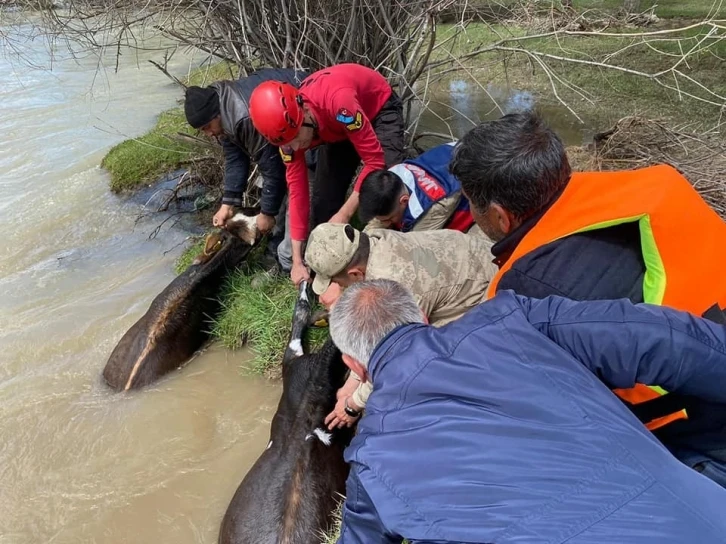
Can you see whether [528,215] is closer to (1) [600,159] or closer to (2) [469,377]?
(2) [469,377]

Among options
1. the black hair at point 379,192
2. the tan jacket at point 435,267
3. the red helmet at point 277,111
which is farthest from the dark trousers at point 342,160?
the tan jacket at point 435,267

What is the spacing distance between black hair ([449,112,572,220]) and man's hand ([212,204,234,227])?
3395mm

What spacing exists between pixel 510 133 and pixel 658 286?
2.57 feet

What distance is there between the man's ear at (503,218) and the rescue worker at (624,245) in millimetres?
41

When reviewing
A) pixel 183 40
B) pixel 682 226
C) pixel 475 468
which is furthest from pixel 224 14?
pixel 475 468

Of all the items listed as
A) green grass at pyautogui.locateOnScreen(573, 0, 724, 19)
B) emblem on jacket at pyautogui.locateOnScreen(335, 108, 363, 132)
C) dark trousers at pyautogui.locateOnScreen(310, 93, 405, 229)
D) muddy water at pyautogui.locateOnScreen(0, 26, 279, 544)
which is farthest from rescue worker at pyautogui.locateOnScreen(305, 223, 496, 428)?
green grass at pyautogui.locateOnScreen(573, 0, 724, 19)

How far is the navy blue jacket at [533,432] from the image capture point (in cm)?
138

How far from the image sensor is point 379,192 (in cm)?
403

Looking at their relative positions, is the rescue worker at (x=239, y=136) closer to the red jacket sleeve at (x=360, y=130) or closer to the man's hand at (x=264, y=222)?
the man's hand at (x=264, y=222)

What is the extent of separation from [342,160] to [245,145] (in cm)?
81

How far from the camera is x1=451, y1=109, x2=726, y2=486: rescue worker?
201cm

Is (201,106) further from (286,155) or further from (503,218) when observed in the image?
(503,218)

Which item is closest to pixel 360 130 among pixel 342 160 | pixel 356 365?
pixel 342 160

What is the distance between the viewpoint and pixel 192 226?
6.95 meters
